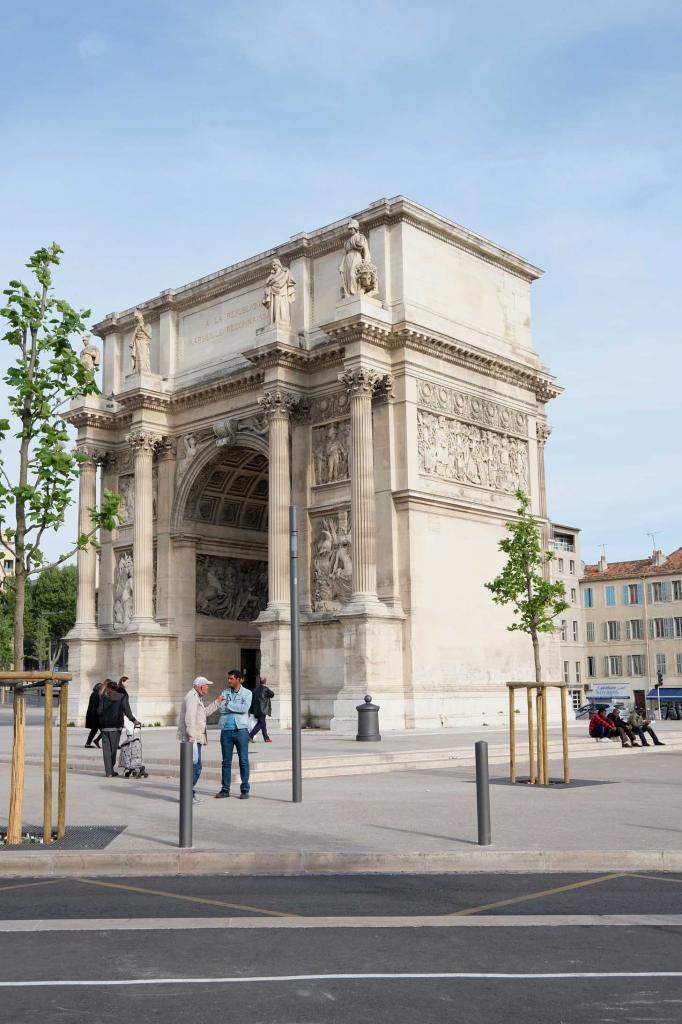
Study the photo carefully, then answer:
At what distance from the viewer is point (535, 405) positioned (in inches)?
1591

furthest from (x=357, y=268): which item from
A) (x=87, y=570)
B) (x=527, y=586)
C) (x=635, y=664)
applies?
(x=635, y=664)

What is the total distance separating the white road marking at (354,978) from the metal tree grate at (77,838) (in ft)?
15.7

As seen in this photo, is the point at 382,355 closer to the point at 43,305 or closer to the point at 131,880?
the point at 43,305

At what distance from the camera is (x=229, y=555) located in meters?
43.0

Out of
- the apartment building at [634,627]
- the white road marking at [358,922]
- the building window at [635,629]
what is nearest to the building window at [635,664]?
the apartment building at [634,627]

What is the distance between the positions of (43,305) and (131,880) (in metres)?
7.52

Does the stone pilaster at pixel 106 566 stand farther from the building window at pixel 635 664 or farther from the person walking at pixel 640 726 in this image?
the building window at pixel 635 664

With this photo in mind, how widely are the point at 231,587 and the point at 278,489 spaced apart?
8.51 meters

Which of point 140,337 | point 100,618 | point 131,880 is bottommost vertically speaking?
point 131,880

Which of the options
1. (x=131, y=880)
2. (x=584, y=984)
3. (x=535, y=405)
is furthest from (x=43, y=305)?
(x=535, y=405)

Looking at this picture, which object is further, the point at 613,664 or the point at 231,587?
the point at 613,664

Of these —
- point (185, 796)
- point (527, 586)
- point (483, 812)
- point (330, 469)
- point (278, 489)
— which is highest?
point (330, 469)

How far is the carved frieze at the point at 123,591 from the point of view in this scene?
4238 centimetres

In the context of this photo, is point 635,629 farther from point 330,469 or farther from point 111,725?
point 111,725
